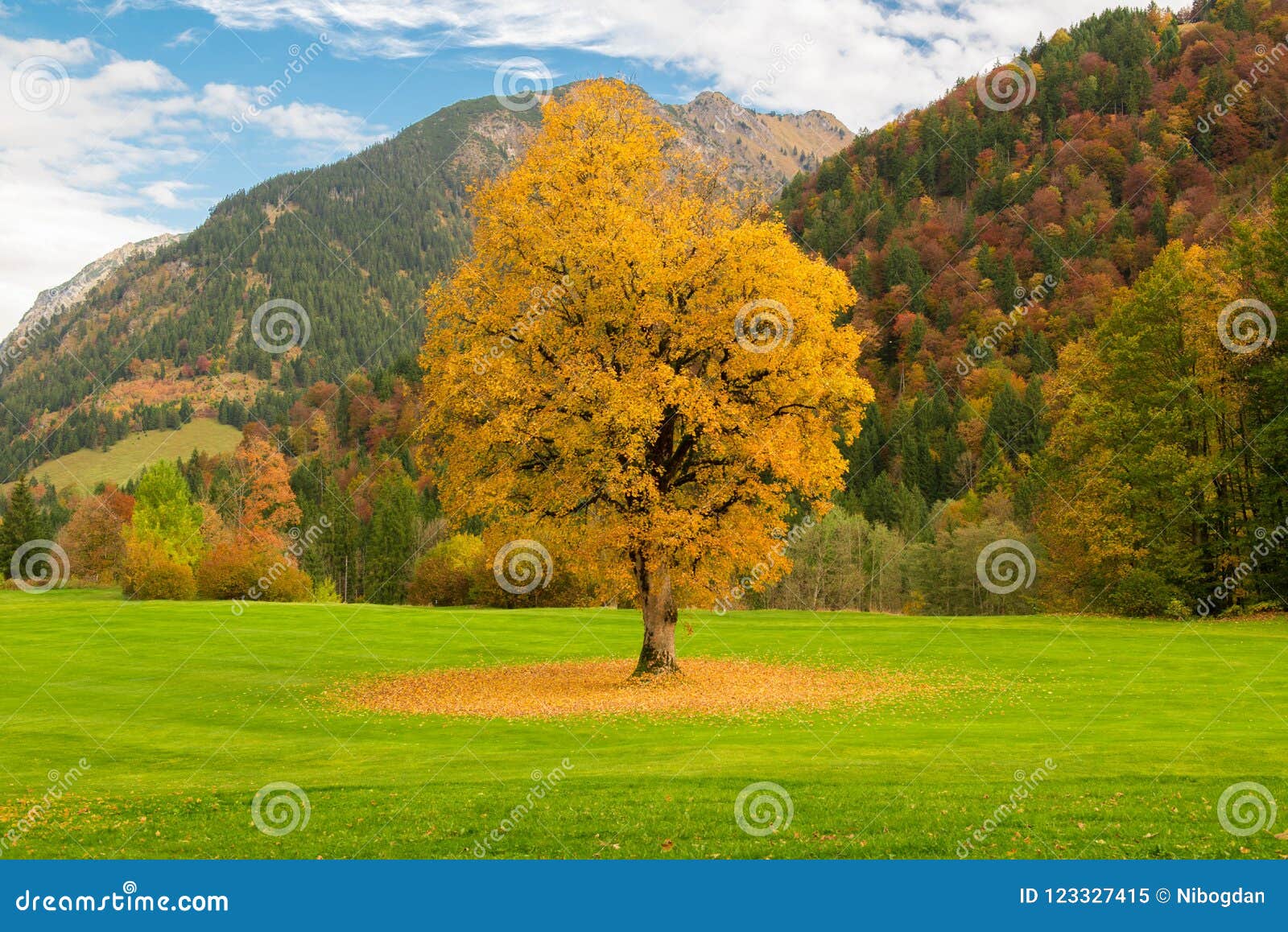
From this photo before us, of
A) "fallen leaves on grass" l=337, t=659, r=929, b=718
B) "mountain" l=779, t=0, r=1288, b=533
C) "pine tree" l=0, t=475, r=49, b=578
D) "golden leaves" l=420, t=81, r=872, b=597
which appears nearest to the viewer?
"fallen leaves on grass" l=337, t=659, r=929, b=718

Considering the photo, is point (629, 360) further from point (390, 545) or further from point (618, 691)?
point (390, 545)

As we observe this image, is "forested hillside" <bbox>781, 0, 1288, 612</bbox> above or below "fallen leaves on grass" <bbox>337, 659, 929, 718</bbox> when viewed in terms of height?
above

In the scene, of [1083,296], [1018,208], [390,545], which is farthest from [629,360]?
[1018,208]

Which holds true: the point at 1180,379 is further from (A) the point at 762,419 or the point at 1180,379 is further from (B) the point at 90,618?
(B) the point at 90,618

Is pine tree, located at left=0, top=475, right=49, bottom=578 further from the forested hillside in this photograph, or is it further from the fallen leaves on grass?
the forested hillside

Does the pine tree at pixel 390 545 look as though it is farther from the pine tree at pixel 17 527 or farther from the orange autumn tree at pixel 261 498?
the pine tree at pixel 17 527

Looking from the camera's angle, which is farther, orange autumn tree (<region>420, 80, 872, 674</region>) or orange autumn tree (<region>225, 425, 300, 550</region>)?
orange autumn tree (<region>225, 425, 300, 550</region>)

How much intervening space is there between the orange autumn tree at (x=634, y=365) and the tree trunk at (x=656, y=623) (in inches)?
2.2

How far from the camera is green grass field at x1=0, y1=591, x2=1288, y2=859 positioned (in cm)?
1240

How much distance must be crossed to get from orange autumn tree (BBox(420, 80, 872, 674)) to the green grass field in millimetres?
6351

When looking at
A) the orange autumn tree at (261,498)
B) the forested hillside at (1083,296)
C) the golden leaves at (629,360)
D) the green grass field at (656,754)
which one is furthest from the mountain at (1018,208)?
the golden leaves at (629,360)

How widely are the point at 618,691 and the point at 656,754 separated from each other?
9.00 metres

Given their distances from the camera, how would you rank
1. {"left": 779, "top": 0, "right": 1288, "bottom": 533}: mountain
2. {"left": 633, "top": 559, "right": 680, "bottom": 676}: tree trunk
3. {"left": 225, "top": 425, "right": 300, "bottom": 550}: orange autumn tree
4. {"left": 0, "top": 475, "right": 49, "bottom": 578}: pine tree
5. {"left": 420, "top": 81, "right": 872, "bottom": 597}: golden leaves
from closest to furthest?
1. {"left": 420, "top": 81, "right": 872, "bottom": 597}: golden leaves
2. {"left": 633, "top": 559, "right": 680, "bottom": 676}: tree trunk
3. {"left": 225, "top": 425, "right": 300, "bottom": 550}: orange autumn tree
4. {"left": 0, "top": 475, "right": 49, "bottom": 578}: pine tree
5. {"left": 779, "top": 0, "right": 1288, "bottom": 533}: mountain

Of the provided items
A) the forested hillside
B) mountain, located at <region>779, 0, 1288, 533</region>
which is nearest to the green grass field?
the forested hillside
